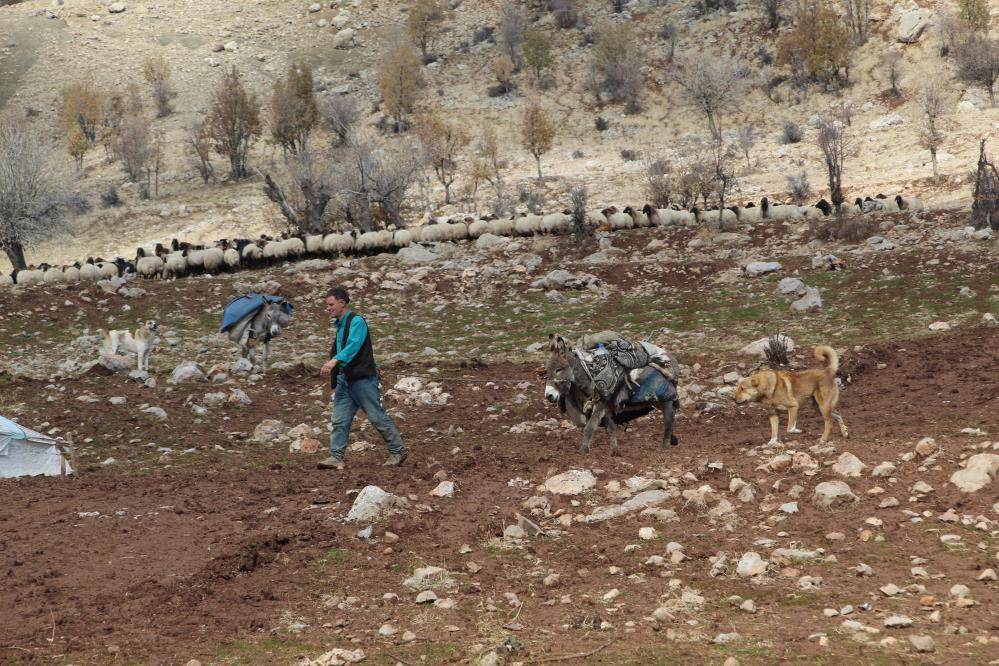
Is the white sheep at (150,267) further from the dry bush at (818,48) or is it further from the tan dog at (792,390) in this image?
the dry bush at (818,48)

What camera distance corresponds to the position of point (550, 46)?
52531mm

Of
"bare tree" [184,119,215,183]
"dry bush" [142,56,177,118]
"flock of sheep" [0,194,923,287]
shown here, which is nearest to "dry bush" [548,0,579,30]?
"bare tree" [184,119,215,183]

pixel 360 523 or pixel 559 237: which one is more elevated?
pixel 360 523

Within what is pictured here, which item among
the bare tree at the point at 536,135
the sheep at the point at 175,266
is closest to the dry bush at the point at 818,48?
the bare tree at the point at 536,135

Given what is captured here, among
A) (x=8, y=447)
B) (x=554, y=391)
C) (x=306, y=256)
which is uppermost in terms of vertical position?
(x=554, y=391)

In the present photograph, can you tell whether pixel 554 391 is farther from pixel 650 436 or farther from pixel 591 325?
pixel 591 325

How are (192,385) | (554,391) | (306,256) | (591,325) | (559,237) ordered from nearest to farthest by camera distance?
(554,391) → (192,385) → (591,325) → (559,237) → (306,256)

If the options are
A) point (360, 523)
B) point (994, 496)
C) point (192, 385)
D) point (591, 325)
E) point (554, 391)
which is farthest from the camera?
point (591, 325)

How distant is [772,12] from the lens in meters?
48.7

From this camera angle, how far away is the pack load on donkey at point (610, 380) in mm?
8125

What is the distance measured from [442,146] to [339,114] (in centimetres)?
599

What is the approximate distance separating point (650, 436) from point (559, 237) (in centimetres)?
1368

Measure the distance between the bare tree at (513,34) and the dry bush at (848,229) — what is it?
33818 mm

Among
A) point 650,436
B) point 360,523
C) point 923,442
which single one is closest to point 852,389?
point 650,436
